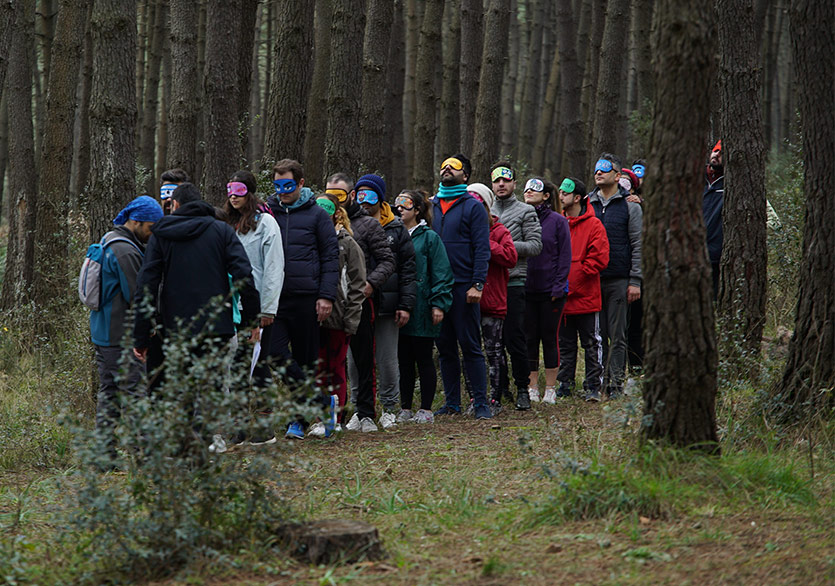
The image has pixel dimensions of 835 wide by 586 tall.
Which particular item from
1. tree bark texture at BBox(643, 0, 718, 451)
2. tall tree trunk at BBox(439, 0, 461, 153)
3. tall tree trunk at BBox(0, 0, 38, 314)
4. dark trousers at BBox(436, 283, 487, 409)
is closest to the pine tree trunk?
tall tree trunk at BBox(0, 0, 38, 314)

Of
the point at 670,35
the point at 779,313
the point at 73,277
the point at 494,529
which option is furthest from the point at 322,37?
the point at 494,529

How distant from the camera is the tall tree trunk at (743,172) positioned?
838 cm

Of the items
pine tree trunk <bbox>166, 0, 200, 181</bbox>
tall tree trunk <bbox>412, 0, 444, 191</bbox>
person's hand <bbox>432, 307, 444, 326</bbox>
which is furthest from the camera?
tall tree trunk <bbox>412, 0, 444, 191</bbox>

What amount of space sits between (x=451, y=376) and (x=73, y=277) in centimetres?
419

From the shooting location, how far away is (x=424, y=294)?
859 cm

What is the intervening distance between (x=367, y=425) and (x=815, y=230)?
12.8 ft

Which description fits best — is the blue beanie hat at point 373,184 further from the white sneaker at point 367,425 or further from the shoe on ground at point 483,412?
the shoe on ground at point 483,412

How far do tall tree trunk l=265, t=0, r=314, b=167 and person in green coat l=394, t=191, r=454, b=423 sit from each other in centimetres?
264

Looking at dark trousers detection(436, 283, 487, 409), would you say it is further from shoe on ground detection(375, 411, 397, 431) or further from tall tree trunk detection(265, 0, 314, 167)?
tall tree trunk detection(265, 0, 314, 167)

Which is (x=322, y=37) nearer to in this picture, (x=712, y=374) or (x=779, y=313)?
(x=779, y=313)

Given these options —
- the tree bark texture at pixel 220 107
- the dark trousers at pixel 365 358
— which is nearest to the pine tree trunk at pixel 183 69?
the tree bark texture at pixel 220 107

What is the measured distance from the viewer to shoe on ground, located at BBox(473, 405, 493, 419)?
8.70m

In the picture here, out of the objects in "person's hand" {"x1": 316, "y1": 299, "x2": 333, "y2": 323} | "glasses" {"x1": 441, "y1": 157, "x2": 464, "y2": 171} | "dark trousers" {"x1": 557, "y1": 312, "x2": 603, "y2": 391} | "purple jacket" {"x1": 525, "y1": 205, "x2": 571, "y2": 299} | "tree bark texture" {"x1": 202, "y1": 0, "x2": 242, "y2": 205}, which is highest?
"tree bark texture" {"x1": 202, "y1": 0, "x2": 242, "y2": 205}

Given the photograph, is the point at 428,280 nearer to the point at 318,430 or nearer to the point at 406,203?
the point at 406,203
